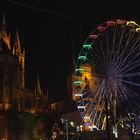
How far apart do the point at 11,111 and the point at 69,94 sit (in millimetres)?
48604

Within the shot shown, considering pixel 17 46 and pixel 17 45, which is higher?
pixel 17 45

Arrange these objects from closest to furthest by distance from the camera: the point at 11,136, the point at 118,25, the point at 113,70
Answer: the point at 113,70, the point at 118,25, the point at 11,136

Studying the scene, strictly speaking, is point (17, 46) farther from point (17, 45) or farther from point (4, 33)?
point (4, 33)

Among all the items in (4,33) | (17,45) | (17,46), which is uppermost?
(4,33)

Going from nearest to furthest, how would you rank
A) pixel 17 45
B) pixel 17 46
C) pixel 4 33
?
pixel 4 33 → pixel 17 45 → pixel 17 46

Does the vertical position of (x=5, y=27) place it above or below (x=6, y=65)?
above

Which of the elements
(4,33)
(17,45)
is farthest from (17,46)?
(4,33)

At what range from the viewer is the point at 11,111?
9094 centimetres

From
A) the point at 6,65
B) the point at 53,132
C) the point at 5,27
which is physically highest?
the point at 5,27

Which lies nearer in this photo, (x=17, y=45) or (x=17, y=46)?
(x=17, y=45)

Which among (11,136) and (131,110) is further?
(11,136)

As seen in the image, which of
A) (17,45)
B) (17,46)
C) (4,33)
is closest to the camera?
(4,33)

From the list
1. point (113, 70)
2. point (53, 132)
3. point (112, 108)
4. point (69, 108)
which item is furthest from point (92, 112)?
point (69, 108)

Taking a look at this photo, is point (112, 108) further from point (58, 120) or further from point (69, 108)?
point (69, 108)
